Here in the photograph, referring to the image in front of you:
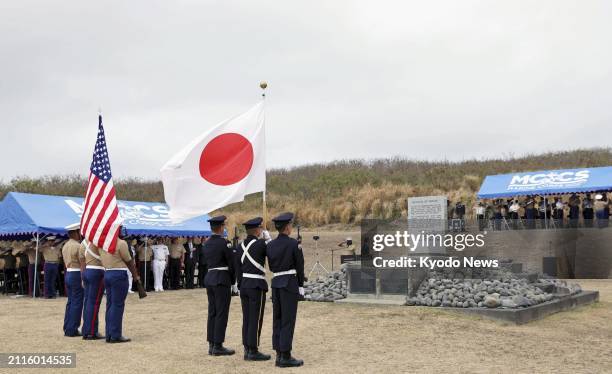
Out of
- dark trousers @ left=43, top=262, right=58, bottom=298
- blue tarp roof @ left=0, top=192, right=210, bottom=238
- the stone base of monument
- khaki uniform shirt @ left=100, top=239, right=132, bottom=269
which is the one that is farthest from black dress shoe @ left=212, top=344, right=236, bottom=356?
dark trousers @ left=43, top=262, right=58, bottom=298

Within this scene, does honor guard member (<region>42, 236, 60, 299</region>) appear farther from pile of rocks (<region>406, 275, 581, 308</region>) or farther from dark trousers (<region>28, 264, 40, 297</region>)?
pile of rocks (<region>406, 275, 581, 308</region>)

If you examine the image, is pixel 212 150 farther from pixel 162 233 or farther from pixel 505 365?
pixel 162 233

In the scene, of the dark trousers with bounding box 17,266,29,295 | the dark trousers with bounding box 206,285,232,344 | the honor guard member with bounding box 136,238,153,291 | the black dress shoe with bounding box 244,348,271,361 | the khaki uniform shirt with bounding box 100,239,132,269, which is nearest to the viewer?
the black dress shoe with bounding box 244,348,271,361

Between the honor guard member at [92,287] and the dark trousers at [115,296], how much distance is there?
282 millimetres

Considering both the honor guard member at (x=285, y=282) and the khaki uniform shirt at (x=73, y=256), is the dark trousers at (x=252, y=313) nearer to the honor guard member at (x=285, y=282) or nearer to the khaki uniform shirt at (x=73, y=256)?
the honor guard member at (x=285, y=282)

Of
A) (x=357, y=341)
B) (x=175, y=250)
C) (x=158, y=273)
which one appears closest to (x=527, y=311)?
A: (x=357, y=341)

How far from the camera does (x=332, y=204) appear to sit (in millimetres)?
41250

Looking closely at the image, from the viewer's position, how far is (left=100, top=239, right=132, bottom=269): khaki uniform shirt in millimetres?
9484

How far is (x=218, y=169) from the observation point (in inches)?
392

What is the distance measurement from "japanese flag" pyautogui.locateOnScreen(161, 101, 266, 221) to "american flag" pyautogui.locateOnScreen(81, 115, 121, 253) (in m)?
1.00

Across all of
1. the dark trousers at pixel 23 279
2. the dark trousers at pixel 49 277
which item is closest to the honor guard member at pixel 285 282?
the dark trousers at pixel 49 277

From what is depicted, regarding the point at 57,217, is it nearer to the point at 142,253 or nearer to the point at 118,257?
the point at 142,253

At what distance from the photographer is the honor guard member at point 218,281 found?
27.6ft

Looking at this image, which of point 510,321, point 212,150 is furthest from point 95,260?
point 510,321
